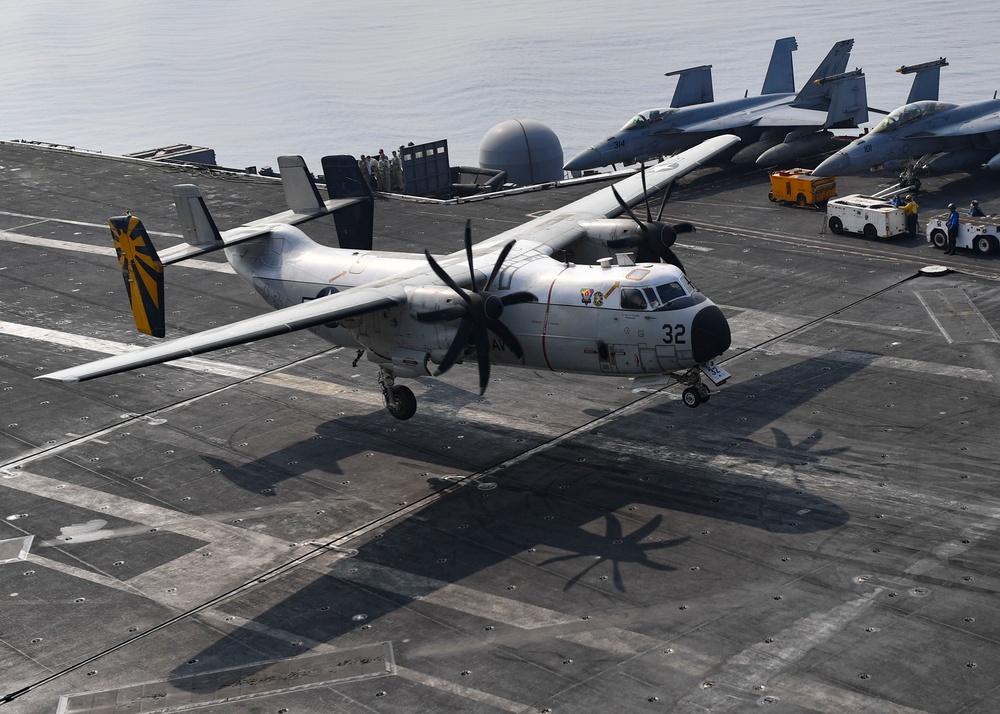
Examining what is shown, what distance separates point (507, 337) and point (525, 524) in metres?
5.08

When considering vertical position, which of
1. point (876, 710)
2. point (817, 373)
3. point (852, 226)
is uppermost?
point (852, 226)

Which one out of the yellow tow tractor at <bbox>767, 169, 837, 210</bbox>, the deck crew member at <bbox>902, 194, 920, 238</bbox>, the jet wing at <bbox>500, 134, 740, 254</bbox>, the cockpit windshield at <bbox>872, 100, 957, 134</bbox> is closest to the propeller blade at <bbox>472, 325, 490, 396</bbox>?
the jet wing at <bbox>500, 134, 740, 254</bbox>

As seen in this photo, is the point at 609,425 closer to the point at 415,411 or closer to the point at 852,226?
the point at 415,411

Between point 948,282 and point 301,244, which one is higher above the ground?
point 301,244

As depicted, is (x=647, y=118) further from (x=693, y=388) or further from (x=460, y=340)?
(x=460, y=340)

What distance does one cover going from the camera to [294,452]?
3225 centimetres

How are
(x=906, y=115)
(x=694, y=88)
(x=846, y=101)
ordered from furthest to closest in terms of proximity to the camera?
(x=694, y=88) < (x=846, y=101) < (x=906, y=115)

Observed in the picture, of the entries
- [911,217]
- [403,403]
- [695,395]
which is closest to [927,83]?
[911,217]

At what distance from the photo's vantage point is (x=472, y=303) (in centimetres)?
2830

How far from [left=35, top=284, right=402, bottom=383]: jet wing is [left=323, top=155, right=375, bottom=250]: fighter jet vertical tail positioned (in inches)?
338

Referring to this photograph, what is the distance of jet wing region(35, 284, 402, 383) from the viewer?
88.6ft

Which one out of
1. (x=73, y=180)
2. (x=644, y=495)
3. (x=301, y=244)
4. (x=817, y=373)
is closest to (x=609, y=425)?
(x=644, y=495)

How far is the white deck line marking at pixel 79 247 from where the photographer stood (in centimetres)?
5075

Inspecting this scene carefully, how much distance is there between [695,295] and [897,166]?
36.2 metres
